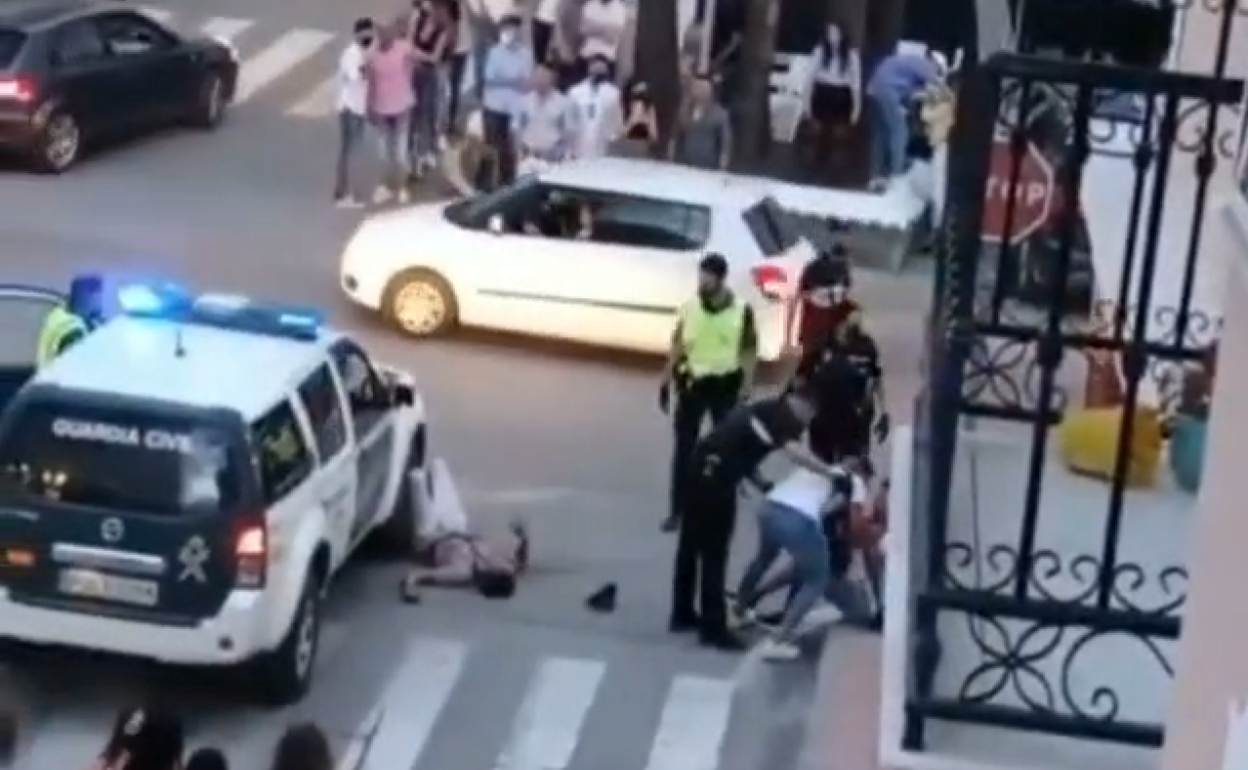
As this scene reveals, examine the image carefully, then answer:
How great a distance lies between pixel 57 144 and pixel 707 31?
632 centimetres

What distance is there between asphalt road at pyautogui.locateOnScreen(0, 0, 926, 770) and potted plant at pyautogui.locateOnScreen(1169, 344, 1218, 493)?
15.0ft

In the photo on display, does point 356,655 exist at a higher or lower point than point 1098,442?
lower

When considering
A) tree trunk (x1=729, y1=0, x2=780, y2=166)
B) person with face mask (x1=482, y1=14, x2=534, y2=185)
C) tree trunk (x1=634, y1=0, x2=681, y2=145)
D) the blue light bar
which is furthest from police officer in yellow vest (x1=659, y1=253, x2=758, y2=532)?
tree trunk (x1=634, y1=0, x2=681, y2=145)

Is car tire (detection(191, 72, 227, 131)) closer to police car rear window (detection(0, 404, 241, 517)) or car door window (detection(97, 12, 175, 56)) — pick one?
car door window (detection(97, 12, 175, 56))

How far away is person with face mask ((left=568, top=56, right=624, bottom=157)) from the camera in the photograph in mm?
24266

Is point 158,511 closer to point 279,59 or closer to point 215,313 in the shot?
point 215,313

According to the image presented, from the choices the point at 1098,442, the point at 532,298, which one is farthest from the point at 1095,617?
the point at 532,298

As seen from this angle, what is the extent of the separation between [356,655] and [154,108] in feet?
42.9

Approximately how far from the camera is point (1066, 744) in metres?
6.94

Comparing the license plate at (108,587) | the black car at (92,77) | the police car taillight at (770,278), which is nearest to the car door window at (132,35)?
the black car at (92,77)

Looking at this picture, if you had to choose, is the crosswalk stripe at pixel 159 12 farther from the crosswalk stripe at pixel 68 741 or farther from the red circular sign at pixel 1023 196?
the red circular sign at pixel 1023 196

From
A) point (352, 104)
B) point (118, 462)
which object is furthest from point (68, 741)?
point (352, 104)

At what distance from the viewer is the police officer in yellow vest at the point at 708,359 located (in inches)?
618

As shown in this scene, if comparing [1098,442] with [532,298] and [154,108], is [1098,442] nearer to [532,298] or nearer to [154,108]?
[532,298]
